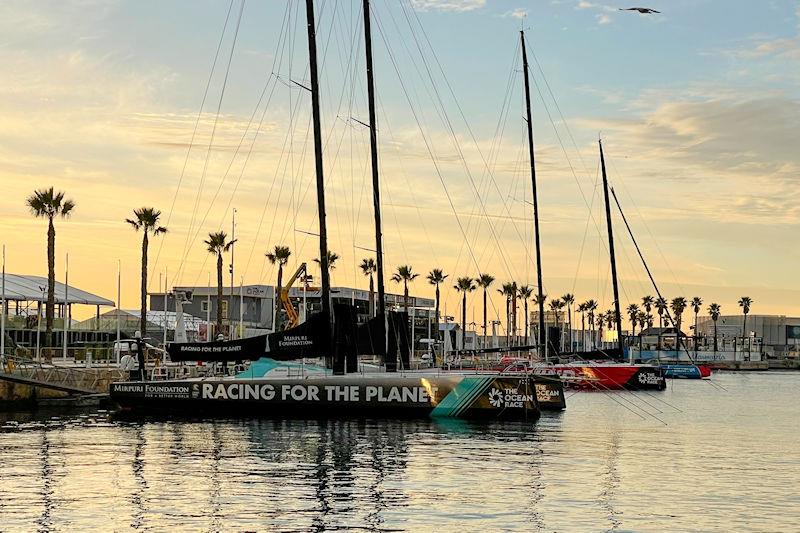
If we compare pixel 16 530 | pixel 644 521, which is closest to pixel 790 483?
pixel 644 521

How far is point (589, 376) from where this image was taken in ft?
210

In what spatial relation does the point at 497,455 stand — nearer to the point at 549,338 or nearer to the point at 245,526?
the point at 245,526

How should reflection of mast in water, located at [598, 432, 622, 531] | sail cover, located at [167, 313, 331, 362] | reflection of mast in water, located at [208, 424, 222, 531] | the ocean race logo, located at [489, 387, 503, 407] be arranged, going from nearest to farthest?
reflection of mast in water, located at [208, 424, 222, 531] < reflection of mast in water, located at [598, 432, 622, 531] < the ocean race logo, located at [489, 387, 503, 407] < sail cover, located at [167, 313, 331, 362]

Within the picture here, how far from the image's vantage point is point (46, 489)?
2241 centimetres

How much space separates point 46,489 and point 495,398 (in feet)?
65.7

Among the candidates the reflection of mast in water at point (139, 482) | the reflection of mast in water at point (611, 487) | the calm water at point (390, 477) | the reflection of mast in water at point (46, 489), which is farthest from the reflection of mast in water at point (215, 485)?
the reflection of mast in water at point (611, 487)

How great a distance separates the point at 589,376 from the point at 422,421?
2716 centimetres

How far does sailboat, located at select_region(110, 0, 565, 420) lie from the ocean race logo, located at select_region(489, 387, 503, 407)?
0.04 m

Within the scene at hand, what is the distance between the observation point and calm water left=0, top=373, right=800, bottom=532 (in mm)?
19375

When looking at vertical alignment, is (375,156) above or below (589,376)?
above

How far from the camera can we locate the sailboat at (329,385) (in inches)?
1526

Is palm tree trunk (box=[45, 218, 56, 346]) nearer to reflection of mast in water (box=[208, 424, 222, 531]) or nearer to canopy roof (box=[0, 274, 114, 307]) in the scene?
canopy roof (box=[0, 274, 114, 307])

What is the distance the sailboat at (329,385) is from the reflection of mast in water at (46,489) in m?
9.09

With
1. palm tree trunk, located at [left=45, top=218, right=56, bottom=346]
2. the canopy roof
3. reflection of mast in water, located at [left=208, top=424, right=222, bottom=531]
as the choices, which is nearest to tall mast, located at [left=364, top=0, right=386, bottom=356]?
reflection of mast in water, located at [left=208, top=424, right=222, bottom=531]
